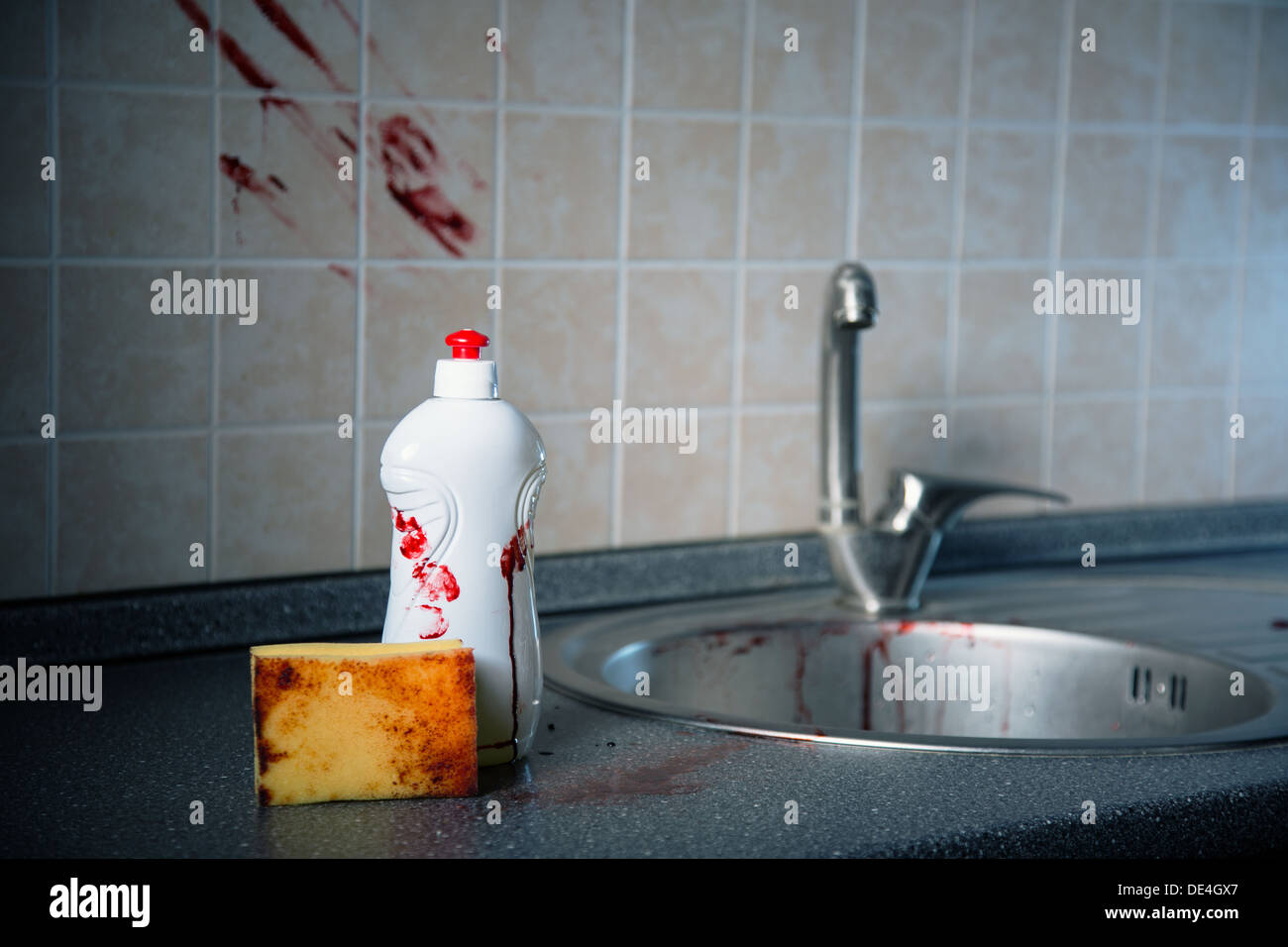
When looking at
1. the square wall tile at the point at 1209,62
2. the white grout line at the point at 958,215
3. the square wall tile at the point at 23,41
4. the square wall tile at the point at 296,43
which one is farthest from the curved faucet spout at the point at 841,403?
the square wall tile at the point at 23,41

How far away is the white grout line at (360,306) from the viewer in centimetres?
112

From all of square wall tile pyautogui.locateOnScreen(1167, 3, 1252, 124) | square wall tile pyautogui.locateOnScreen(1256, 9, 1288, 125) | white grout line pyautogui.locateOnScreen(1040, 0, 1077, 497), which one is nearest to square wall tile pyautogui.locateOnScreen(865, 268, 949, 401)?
white grout line pyautogui.locateOnScreen(1040, 0, 1077, 497)

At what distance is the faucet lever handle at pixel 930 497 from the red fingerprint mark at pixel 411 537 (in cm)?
58

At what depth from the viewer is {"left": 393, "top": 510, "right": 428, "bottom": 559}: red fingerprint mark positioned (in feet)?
2.60

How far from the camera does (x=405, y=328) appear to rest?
117 centimetres

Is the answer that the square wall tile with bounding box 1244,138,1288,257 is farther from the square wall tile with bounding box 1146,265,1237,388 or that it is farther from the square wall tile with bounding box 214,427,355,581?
the square wall tile with bounding box 214,427,355,581

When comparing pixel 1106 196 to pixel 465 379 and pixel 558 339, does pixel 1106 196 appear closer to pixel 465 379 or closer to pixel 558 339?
pixel 558 339

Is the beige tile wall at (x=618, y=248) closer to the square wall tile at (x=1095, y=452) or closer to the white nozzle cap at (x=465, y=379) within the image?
the square wall tile at (x=1095, y=452)

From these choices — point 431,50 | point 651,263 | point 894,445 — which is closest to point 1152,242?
point 894,445

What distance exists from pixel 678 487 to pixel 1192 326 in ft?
2.14
